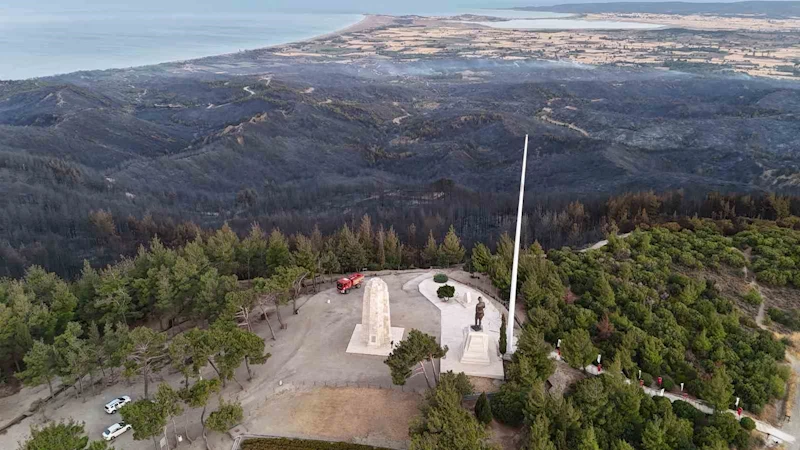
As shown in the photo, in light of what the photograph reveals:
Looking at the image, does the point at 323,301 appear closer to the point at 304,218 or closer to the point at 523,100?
the point at 304,218

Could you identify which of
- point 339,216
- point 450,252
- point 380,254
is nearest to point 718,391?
point 450,252

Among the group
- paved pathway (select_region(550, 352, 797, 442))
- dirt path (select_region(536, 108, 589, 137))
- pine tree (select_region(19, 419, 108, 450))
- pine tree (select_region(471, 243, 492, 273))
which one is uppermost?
pine tree (select_region(19, 419, 108, 450))

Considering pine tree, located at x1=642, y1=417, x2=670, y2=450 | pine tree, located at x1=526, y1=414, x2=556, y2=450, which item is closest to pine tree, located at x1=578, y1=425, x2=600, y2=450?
pine tree, located at x1=526, y1=414, x2=556, y2=450

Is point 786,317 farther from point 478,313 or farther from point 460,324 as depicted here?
point 460,324

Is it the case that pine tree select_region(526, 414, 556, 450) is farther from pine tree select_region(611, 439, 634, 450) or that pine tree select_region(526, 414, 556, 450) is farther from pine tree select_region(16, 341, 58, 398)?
pine tree select_region(16, 341, 58, 398)

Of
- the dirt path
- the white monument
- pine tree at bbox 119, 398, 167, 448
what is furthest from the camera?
the dirt path

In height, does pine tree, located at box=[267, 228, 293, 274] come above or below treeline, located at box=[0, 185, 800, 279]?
above
